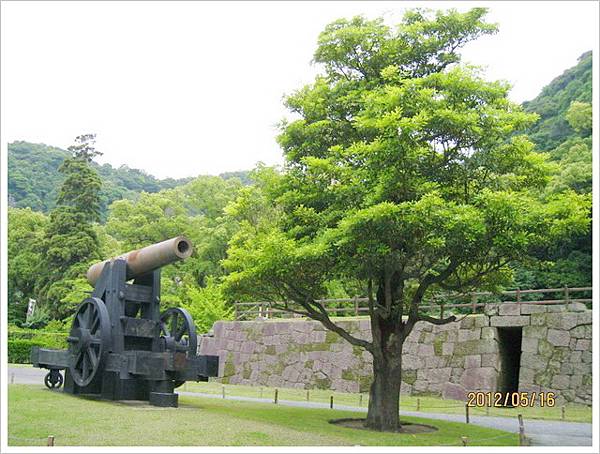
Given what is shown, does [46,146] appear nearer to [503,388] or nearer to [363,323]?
[363,323]

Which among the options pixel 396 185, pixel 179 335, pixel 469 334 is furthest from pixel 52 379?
pixel 469 334

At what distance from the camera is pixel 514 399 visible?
18.5m

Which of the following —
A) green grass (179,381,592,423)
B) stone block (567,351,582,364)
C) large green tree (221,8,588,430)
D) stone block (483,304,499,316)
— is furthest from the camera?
stone block (483,304,499,316)

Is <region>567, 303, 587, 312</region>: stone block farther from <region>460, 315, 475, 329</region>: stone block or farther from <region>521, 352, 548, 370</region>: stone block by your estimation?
<region>460, 315, 475, 329</region>: stone block

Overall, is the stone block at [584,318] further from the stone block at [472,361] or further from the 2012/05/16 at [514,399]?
the stone block at [472,361]

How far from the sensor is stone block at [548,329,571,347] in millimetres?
18344

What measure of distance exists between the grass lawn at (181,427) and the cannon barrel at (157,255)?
277 cm

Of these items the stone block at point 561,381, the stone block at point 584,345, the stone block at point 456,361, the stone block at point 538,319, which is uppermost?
the stone block at point 538,319

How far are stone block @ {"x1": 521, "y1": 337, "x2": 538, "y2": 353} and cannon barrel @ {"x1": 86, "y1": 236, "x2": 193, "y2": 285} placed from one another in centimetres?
1036

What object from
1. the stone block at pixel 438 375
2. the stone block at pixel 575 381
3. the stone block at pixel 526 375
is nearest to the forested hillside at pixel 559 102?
the stone block at pixel 438 375

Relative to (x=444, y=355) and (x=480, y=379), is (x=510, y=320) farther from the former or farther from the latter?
(x=444, y=355)

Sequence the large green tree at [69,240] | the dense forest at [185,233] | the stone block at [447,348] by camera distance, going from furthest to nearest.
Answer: the large green tree at [69,240] → the dense forest at [185,233] → the stone block at [447,348]

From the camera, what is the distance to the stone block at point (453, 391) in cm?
1939

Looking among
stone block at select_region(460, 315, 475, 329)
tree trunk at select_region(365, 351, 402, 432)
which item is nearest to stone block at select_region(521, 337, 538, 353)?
stone block at select_region(460, 315, 475, 329)
